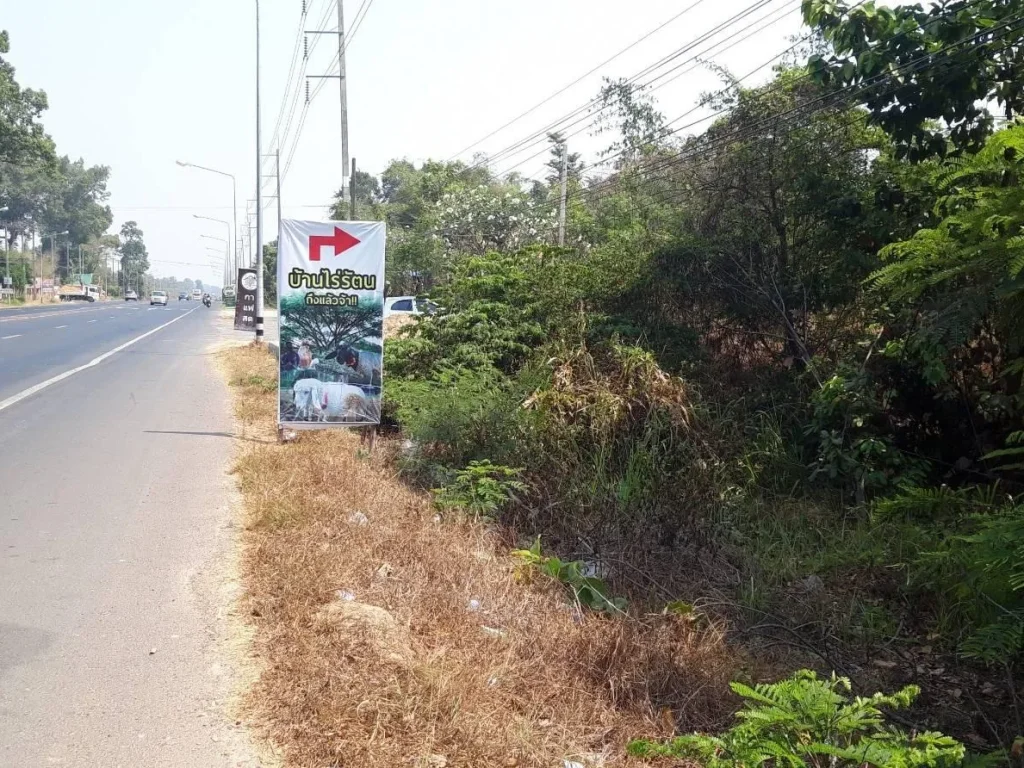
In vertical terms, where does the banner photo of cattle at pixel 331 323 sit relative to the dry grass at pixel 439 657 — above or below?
above

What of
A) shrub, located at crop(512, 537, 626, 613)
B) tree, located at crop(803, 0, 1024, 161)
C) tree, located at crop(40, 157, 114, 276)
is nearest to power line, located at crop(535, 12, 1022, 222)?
tree, located at crop(803, 0, 1024, 161)

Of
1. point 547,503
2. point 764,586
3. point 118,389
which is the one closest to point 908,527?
point 764,586

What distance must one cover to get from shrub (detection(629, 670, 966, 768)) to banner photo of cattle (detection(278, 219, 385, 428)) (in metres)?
7.32

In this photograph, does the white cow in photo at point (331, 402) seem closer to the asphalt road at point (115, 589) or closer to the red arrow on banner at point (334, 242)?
the asphalt road at point (115, 589)

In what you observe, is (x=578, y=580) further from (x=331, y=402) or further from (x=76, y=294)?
(x=76, y=294)

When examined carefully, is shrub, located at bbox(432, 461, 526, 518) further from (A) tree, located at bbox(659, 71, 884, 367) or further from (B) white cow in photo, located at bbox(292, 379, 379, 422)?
(A) tree, located at bbox(659, 71, 884, 367)

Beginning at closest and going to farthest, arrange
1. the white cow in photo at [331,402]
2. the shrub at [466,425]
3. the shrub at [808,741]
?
the shrub at [808,741] < the shrub at [466,425] < the white cow in photo at [331,402]

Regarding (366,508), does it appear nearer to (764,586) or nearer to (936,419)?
(764,586)

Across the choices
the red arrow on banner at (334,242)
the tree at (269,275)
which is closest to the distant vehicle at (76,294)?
the tree at (269,275)

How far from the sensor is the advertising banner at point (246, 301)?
2628 cm

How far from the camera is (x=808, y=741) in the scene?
3406 mm

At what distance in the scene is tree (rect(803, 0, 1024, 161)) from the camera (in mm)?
8000

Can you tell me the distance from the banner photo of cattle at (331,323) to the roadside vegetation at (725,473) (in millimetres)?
628

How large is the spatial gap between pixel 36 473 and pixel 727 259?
7.80 m
